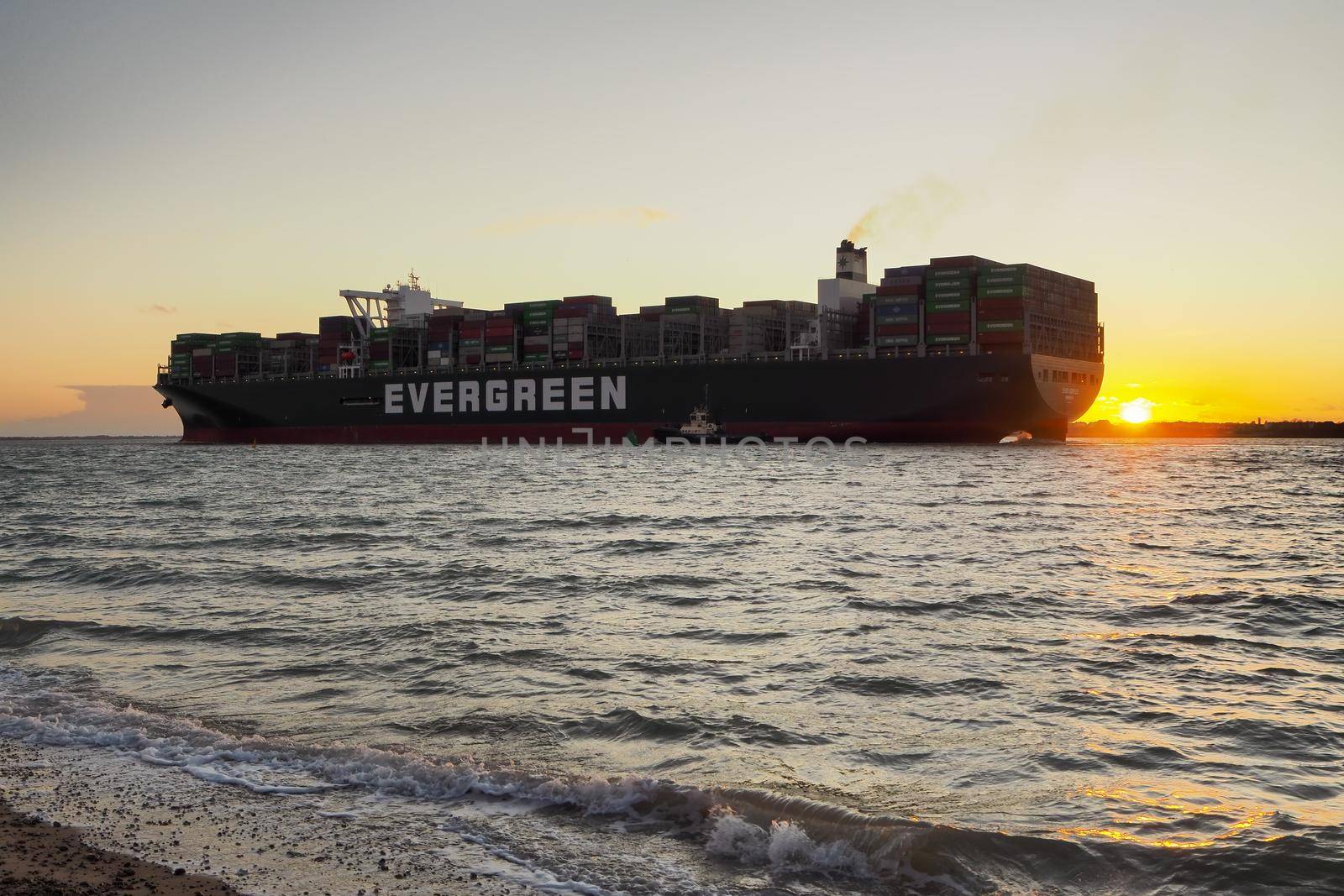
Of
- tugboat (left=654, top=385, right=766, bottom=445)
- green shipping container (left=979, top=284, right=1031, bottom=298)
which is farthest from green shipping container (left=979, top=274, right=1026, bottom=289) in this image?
tugboat (left=654, top=385, right=766, bottom=445)

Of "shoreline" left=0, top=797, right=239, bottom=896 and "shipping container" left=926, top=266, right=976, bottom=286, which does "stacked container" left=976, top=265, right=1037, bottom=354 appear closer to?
"shipping container" left=926, top=266, right=976, bottom=286

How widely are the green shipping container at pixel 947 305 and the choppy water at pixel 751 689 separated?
35292 mm

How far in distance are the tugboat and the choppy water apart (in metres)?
37.3

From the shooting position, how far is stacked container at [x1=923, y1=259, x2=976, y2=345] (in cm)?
5278

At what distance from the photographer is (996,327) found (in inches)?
2057

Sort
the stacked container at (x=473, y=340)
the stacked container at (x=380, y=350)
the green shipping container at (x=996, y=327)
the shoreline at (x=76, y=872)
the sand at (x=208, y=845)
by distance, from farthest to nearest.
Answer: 1. the stacked container at (x=380, y=350)
2. the stacked container at (x=473, y=340)
3. the green shipping container at (x=996, y=327)
4. the sand at (x=208, y=845)
5. the shoreline at (x=76, y=872)

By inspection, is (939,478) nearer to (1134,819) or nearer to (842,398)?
(842,398)

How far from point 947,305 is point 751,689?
1918 inches

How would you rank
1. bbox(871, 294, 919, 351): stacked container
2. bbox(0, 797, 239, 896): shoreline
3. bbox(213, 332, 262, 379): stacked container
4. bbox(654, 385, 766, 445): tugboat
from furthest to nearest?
bbox(213, 332, 262, 379): stacked container, bbox(654, 385, 766, 445): tugboat, bbox(871, 294, 919, 351): stacked container, bbox(0, 797, 239, 896): shoreline

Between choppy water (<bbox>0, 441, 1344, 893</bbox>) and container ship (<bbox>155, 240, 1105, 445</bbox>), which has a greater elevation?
container ship (<bbox>155, 240, 1105, 445</bbox>)

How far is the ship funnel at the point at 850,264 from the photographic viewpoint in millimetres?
68000

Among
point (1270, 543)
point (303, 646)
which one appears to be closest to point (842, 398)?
point (1270, 543)

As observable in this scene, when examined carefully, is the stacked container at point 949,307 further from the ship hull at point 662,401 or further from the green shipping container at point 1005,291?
the ship hull at point 662,401

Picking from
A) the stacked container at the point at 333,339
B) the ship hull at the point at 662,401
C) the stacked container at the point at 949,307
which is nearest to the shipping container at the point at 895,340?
the stacked container at the point at 949,307
